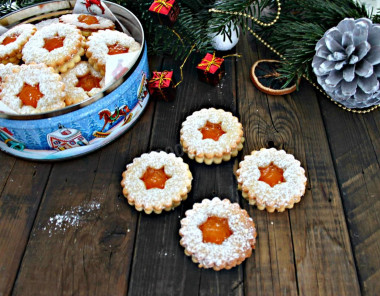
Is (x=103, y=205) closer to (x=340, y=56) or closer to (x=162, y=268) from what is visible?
(x=162, y=268)

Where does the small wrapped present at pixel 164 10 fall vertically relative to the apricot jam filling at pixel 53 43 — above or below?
above

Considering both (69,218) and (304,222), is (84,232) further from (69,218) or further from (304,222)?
(304,222)

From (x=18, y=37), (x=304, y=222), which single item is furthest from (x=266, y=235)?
(x=18, y=37)

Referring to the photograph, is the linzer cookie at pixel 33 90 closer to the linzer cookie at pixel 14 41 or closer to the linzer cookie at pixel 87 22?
the linzer cookie at pixel 14 41

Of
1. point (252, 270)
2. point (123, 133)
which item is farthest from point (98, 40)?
point (252, 270)

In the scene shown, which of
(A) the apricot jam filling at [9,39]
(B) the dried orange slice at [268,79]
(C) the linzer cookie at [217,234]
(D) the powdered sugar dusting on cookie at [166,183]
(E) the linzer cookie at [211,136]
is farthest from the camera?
(B) the dried orange slice at [268,79]

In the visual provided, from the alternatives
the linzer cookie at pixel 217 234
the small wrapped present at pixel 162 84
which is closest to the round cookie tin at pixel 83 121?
the small wrapped present at pixel 162 84

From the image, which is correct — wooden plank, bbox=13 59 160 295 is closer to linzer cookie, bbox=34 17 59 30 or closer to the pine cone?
linzer cookie, bbox=34 17 59 30
